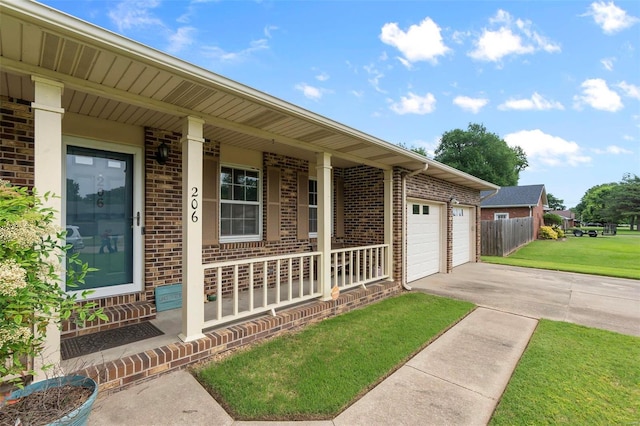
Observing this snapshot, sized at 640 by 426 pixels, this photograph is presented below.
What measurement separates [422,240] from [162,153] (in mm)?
6487

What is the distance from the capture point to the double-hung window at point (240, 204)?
5.40 m

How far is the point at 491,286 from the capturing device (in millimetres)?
7168

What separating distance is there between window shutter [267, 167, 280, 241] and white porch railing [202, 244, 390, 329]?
61 cm

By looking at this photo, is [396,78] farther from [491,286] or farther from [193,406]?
[193,406]

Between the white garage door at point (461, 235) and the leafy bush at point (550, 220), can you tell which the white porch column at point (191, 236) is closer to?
the white garage door at point (461, 235)

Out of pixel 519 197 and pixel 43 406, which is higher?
pixel 519 197

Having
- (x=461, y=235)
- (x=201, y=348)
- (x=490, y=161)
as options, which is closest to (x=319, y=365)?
(x=201, y=348)

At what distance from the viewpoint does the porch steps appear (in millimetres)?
3400

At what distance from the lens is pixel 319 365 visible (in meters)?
3.22

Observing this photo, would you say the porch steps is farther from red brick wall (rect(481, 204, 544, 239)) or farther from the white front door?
red brick wall (rect(481, 204, 544, 239))

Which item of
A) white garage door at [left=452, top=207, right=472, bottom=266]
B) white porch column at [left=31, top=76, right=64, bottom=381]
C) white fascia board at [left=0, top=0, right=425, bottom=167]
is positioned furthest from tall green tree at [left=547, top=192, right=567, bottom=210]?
white porch column at [left=31, top=76, right=64, bottom=381]

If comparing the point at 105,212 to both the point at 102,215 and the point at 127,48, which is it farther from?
the point at 127,48

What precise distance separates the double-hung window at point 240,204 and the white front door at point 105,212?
1.43 meters

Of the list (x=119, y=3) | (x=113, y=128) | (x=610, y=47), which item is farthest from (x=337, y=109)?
(x=113, y=128)
